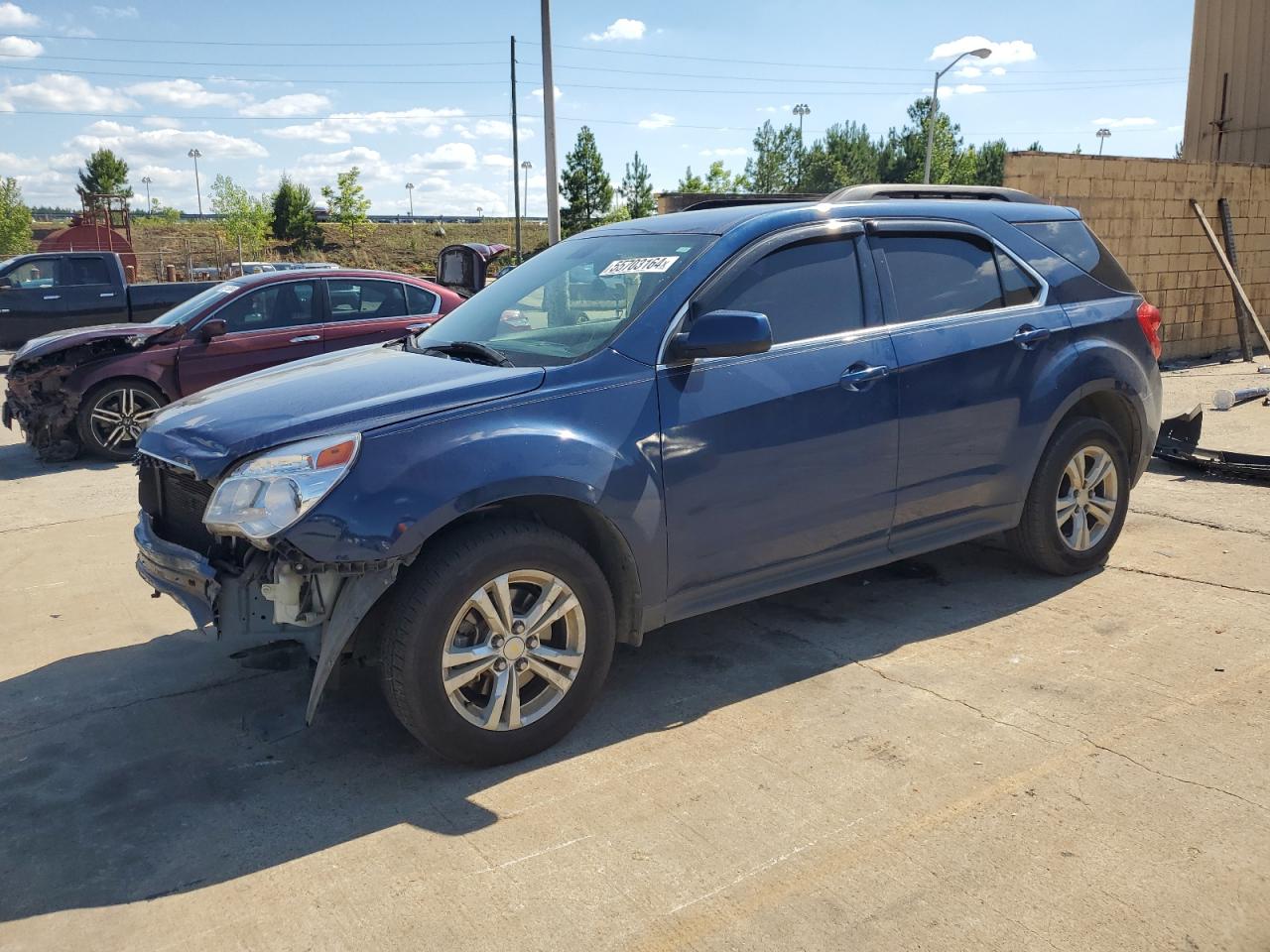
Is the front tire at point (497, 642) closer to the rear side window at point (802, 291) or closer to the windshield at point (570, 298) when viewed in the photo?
the windshield at point (570, 298)

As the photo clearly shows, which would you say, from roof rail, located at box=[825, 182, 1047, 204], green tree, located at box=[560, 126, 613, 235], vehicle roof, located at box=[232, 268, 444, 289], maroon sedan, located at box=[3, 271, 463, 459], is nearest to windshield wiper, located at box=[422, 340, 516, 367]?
roof rail, located at box=[825, 182, 1047, 204]

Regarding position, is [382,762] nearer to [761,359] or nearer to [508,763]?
[508,763]

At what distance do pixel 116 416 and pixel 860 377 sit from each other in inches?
295

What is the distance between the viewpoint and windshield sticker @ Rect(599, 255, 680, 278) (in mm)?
4102

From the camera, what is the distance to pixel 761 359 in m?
4.03

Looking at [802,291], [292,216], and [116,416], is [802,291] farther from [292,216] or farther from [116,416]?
[292,216]

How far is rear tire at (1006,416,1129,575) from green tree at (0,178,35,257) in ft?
164

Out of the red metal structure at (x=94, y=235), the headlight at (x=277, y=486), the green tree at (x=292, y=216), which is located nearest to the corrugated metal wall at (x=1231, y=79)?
the headlight at (x=277, y=486)

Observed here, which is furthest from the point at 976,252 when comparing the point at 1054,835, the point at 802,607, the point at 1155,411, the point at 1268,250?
the point at 1268,250

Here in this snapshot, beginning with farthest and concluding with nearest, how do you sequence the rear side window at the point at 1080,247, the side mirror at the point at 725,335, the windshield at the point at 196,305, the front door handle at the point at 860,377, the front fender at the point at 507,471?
the windshield at the point at 196,305 < the rear side window at the point at 1080,247 < the front door handle at the point at 860,377 < the side mirror at the point at 725,335 < the front fender at the point at 507,471

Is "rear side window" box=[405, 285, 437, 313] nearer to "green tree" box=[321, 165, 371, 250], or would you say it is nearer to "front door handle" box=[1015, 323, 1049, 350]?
"front door handle" box=[1015, 323, 1049, 350]

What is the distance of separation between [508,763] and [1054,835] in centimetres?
173

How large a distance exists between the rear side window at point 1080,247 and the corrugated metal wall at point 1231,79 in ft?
49.6

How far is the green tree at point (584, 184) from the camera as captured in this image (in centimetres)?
5906
